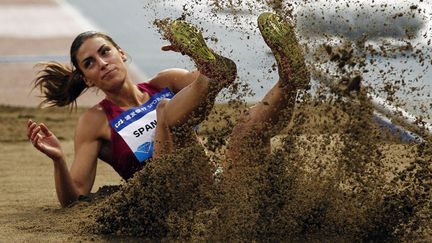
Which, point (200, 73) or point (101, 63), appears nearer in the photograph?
point (200, 73)

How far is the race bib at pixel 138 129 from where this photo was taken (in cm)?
568

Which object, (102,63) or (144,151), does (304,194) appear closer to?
(144,151)

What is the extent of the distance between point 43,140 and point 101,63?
531 mm

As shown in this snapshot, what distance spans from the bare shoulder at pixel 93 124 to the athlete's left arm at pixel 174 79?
36 centimetres

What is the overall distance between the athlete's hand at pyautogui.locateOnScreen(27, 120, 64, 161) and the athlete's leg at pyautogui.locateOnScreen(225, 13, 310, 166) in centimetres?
92

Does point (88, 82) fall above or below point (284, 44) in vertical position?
below

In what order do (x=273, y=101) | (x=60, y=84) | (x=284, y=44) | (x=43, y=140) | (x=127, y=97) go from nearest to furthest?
(x=284, y=44), (x=273, y=101), (x=43, y=140), (x=127, y=97), (x=60, y=84)

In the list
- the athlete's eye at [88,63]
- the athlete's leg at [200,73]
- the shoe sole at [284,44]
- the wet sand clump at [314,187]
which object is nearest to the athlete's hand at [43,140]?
the athlete's eye at [88,63]

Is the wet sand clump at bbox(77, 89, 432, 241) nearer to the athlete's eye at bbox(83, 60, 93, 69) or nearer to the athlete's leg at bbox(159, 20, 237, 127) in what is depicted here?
the athlete's leg at bbox(159, 20, 237, 127)

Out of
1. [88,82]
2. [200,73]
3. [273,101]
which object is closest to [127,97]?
[88,82]

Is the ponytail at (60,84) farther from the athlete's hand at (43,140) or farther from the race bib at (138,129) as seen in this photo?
the athlete's hand at (43,140)

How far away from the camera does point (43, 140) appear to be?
17.7 ft

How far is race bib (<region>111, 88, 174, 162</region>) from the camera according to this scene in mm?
5684

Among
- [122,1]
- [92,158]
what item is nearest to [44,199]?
[92,158]
